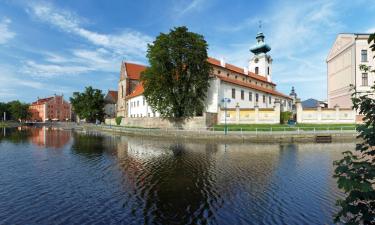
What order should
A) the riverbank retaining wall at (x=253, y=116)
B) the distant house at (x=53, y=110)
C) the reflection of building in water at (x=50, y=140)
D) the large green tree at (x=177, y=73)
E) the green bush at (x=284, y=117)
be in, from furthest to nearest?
the distant house at (x=53, y=110) → the green bush at (x=284, y=117) → the riverbank retaining wall at (x=253, y=116) → the large green tree at (x=177, y=73) → the reflection of building in water at (x=50, y=140)

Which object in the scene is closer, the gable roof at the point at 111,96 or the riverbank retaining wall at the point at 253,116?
the riverbank retaining wall at the point at 253,116

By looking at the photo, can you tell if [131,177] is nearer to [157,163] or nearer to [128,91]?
[157,163]

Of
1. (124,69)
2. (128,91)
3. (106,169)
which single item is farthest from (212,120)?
(124,69)

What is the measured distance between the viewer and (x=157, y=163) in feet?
64.1

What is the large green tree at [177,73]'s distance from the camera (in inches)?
1769

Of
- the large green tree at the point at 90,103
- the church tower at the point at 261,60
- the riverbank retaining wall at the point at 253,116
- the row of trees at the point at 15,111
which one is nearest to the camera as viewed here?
the riverbank retaining wall at the point at 253,116

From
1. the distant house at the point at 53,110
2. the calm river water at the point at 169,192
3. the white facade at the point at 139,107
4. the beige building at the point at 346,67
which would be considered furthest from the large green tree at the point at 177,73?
the distant house at the point at 53,110

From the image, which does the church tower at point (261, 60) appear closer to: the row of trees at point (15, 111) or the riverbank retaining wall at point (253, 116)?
the riverbank retaining wall at point (253, 116)

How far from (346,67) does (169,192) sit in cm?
5251

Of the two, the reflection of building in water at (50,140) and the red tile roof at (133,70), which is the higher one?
the red tile roof at (133,70)

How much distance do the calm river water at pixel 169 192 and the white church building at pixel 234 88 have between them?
30.9 meters

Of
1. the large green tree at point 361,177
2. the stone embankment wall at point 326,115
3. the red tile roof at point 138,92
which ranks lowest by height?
the large green tree at point 361,177

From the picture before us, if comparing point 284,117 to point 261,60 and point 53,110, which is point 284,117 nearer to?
point 261,60

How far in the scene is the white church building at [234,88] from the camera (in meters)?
51.1
